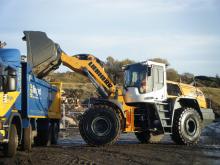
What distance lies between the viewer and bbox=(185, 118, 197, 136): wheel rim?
18.1 metres

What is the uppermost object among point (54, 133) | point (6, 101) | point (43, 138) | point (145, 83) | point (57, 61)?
point (57, 61)

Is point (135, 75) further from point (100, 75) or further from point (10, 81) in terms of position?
point (10, 81)

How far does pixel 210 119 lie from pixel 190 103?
115 cm

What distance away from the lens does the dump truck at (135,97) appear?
A: 1717cm

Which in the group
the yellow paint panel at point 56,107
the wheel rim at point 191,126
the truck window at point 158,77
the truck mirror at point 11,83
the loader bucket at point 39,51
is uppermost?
the loader bucket at point 39,51

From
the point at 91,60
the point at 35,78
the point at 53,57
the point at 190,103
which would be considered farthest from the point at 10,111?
the point at 190,103

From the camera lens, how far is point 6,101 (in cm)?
1291

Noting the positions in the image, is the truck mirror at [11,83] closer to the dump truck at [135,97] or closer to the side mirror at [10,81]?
the side mirror at [10,81]

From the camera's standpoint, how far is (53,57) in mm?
17391

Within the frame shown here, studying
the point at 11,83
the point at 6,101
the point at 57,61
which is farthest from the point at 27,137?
the point at 57,61

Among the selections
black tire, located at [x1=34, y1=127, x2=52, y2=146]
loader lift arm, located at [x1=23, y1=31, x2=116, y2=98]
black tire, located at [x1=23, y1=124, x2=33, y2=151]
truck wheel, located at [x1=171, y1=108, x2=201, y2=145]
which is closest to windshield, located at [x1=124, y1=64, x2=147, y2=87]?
loader lift arm, located at [x1=23, y1=31, x2=116, y2=98]

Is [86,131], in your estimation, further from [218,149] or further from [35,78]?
[218,149]

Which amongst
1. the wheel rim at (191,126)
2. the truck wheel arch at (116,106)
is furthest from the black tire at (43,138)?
the wheel rim at (191,126)

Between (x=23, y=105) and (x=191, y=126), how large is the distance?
22.9 feet
